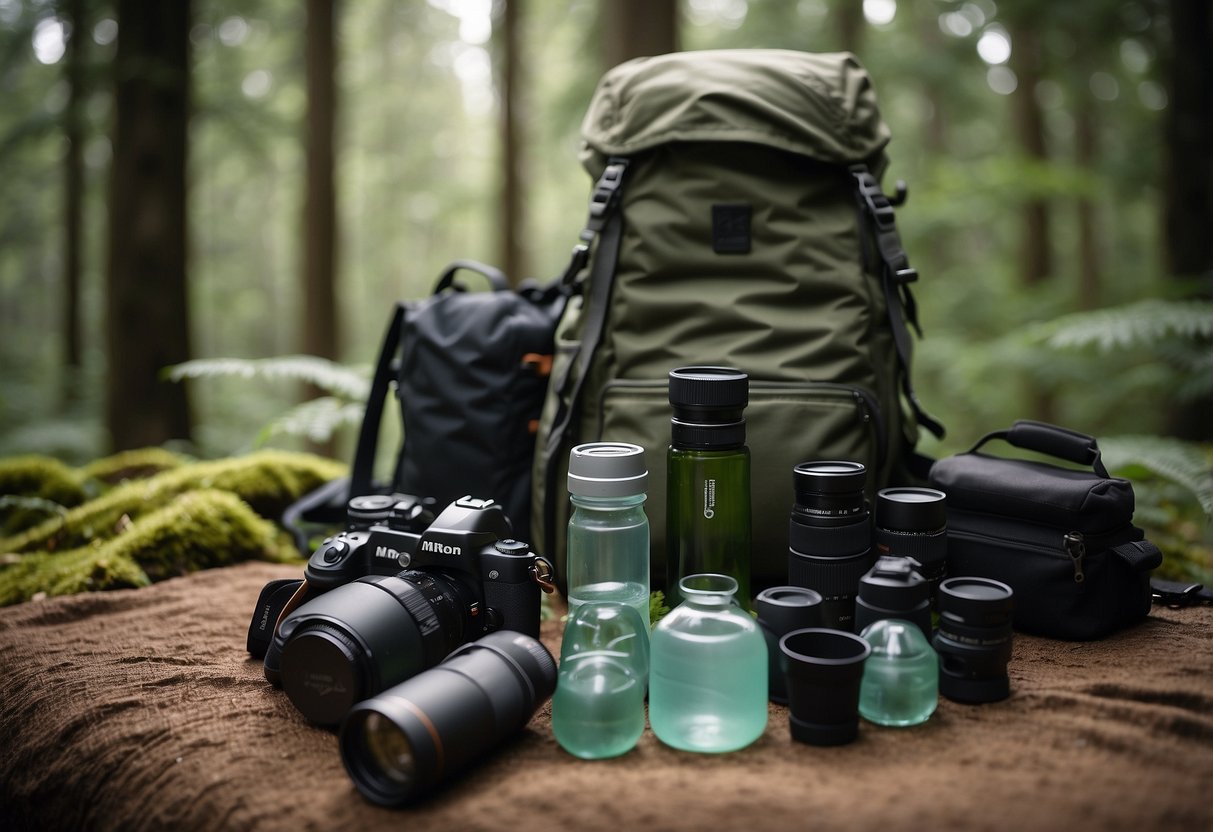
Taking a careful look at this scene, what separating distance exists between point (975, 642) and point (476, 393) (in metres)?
1.44

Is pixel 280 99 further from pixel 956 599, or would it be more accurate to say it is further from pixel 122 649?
pixel 956 599

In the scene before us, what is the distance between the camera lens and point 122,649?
6.31ft

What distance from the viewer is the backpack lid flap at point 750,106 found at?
2.19 meters

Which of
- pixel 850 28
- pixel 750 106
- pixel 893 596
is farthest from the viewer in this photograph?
pixel 850 28

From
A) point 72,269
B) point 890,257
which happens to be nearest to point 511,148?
point 72,269

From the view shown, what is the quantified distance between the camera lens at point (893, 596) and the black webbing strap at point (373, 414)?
1683 millimetres

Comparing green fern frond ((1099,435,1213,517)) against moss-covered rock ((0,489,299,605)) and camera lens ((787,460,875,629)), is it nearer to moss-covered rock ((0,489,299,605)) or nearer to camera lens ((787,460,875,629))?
camera lens ((787,460,875,629))

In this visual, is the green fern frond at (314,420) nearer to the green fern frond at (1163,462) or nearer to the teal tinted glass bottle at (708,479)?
the teal tinted glass bottle at (708,479)

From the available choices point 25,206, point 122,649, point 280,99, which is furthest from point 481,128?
point 122,649

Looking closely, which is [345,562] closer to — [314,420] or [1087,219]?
[314,420]

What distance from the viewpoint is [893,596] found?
4.90 feet

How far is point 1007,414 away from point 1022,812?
7949 millimetres

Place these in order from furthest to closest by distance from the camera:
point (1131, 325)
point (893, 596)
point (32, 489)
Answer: point (1131, 325), point (32, 489), point (893, 596)

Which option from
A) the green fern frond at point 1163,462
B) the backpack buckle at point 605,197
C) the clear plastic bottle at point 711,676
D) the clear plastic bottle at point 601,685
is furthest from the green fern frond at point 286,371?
the green fern frond at point 1163,462
